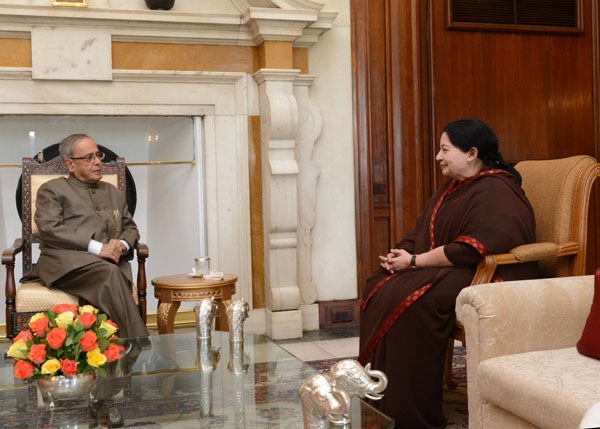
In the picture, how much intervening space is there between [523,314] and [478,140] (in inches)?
41.5

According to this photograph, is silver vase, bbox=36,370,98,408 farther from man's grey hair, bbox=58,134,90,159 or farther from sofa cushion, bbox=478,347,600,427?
man's grey hair, bbox=58,134,90,159

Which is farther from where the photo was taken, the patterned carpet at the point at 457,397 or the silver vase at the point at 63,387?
the patterned carpet at the point at 457,397

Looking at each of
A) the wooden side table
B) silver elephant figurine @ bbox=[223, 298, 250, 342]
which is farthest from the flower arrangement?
the wooden side table

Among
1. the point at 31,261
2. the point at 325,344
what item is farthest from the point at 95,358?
the point at 325,344

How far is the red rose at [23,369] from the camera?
2240 millimetres

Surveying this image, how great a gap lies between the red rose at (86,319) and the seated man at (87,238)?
5.28ft

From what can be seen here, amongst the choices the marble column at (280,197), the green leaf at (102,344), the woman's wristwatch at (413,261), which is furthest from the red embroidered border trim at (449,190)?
the green leaf at (102,344)

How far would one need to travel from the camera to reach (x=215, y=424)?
2.08 m

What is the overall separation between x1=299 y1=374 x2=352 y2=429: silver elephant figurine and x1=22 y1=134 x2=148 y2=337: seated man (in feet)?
7.43

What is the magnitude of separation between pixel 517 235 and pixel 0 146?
3.53 meters

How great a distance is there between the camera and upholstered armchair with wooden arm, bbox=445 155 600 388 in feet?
10.2

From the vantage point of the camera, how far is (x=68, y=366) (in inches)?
88.0

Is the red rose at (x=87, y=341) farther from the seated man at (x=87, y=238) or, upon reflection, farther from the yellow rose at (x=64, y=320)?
the seated man at (x=87, y=238)

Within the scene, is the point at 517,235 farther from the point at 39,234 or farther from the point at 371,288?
the point at 39,234
